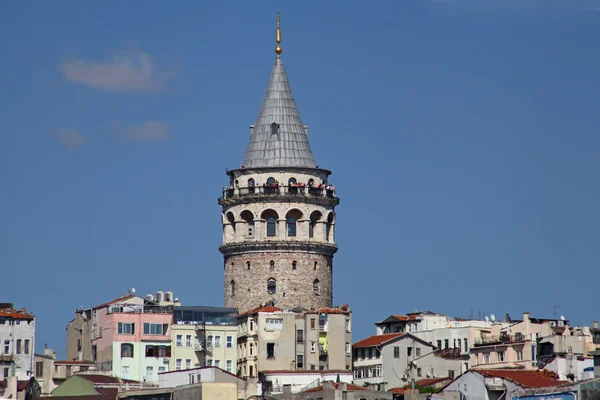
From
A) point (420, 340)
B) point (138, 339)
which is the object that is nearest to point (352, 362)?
point (420, 340)

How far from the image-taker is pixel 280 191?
467 feet

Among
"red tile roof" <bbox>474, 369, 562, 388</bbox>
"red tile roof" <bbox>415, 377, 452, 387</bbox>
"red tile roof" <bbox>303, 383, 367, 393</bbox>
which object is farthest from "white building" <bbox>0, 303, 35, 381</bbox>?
"red tile roof" <bbox>474, 369, 562, 388</bbox>

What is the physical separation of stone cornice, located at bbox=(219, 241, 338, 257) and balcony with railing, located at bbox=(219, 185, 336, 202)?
309cm

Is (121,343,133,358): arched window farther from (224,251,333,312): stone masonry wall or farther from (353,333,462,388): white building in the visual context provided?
(353,333,462,388): white building

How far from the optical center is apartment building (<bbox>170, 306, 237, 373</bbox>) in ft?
445

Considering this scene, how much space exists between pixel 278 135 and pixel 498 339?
19902mm

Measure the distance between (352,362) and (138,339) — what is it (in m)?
13.4

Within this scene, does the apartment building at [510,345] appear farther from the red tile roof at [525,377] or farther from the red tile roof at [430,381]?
the red tile roof at [525,377]

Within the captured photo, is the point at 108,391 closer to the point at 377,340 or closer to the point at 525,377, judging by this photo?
the point at 377,340

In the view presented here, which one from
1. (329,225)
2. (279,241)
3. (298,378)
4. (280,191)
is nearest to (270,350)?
(298,378)

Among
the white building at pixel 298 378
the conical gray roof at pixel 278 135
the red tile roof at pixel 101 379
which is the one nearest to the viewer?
the red tile roof at pixel 101 379

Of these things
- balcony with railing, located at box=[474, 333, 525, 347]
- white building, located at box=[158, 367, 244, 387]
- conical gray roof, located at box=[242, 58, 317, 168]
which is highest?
conical gray roof, located at box=[242, 58, 317, 168]

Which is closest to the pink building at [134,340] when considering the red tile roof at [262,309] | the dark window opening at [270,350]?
the red tile roof at [262,309]

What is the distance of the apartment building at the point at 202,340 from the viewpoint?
136 metres
